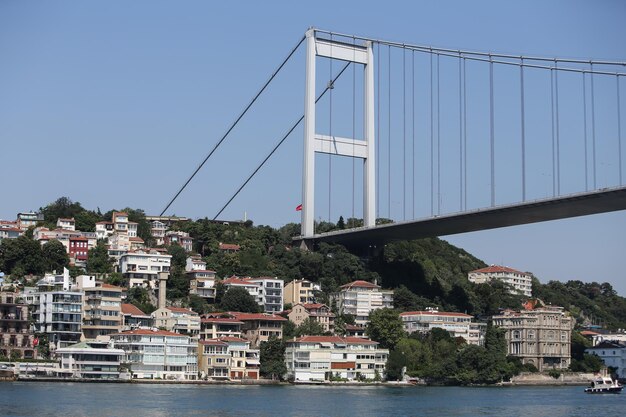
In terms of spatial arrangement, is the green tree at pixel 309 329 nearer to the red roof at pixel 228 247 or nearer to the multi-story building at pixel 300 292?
the multi-story building at pixel 300 292

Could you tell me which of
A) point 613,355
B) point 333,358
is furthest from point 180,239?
point 613,355

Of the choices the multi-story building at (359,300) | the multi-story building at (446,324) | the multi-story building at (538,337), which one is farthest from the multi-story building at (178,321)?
the multi-story building at (538,337)

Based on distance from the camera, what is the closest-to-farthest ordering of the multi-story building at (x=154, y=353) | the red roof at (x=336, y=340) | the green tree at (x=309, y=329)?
the multi-story building at (x=154, y=353) < the red roof at (x=336, y=340) < the green tree at (x=309, y=329)

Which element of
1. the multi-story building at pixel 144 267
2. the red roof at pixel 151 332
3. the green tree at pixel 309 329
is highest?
the multi-story building at pixel 144 267

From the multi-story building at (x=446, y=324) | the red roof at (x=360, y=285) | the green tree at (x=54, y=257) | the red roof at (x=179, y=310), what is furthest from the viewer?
the red roof at (x=360, y=285)

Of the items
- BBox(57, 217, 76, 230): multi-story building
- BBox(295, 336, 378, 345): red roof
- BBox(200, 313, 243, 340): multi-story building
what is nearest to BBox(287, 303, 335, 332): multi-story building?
BBox(295, 336, 378, 345): red roof

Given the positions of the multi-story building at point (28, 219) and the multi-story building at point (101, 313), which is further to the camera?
the multi-story building at point (28, 219)

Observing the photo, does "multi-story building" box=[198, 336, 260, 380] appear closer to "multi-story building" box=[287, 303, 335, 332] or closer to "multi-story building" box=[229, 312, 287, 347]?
"multi-story building" box=[229, 312, 287, 347]

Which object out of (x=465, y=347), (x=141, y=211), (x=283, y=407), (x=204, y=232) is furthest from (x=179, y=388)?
(x=141, y=211)

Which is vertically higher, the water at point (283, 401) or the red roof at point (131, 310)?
the red roof at point (131, 310)
